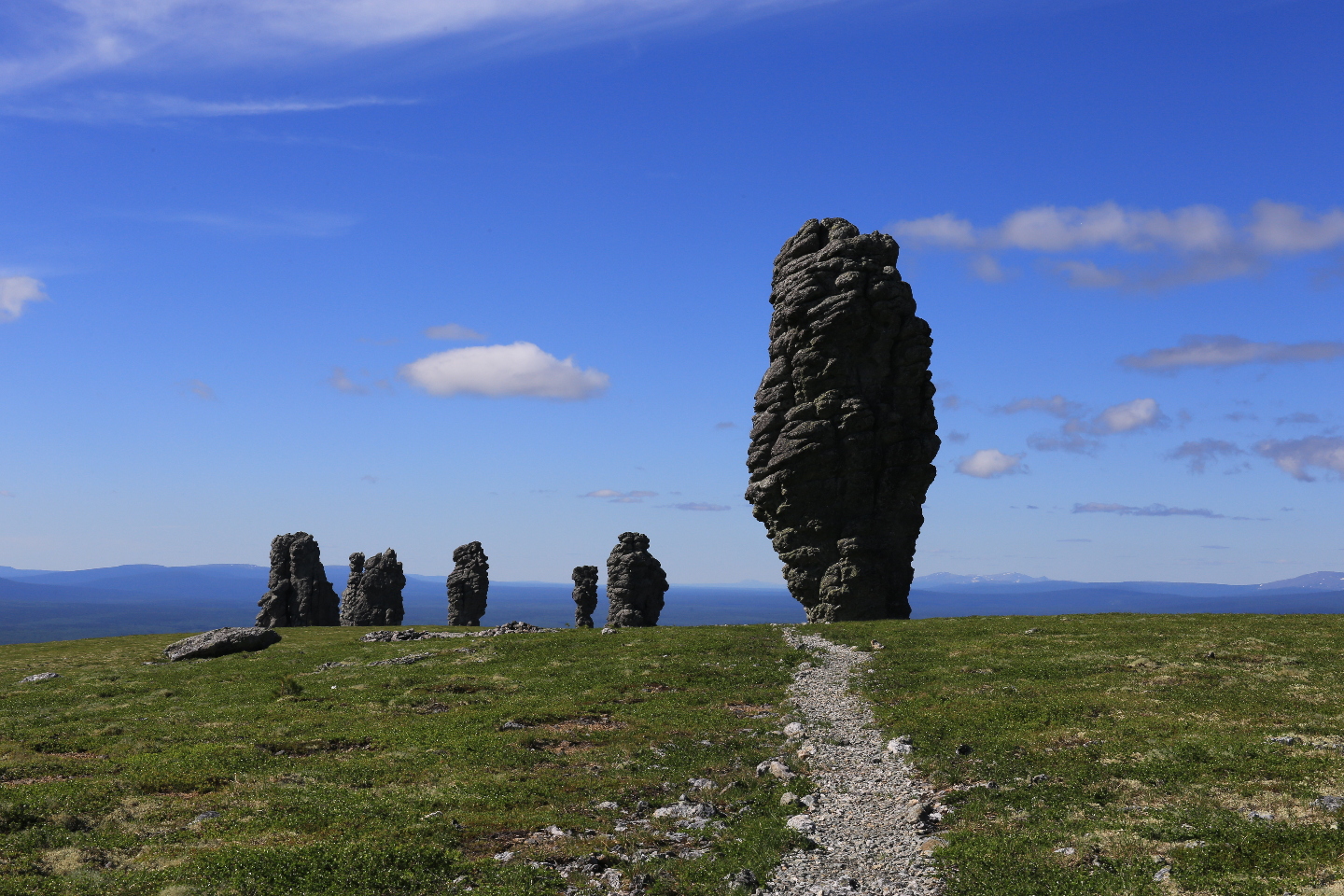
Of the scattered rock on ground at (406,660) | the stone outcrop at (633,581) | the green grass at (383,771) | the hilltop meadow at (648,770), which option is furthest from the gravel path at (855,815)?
the stone outcrop at (633,581)

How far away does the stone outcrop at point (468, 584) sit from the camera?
114375 millimetres

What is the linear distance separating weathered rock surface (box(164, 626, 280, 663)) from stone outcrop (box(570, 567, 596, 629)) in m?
42.0

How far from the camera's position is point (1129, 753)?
26984 mm

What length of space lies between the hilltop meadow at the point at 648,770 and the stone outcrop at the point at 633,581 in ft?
138

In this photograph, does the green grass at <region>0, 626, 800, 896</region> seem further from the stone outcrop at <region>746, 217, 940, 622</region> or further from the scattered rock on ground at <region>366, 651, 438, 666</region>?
the stone outcrop at <region>746, 217, 940, 622</region>

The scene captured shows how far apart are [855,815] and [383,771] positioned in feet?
50.7

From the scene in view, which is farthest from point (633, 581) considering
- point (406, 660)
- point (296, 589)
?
point (296, 589)

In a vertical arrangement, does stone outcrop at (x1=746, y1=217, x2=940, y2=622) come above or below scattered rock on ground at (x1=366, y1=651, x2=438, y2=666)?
above

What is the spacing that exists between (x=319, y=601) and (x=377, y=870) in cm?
10180

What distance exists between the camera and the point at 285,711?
3994 cm

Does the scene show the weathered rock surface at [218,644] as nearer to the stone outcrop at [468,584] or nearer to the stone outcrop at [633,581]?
the stone outcrop at [633,581]

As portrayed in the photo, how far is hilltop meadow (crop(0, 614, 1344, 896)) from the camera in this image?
62.9 ft

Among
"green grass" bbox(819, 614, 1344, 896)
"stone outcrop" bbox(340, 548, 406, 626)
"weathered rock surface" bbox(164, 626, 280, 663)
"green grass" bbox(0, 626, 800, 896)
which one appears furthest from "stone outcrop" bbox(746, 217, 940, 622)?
"stone outcrop" bbox(340, 548, 406, 626)

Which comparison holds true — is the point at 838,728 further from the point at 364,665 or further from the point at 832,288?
the point at 832,288
